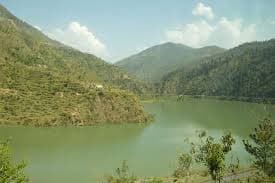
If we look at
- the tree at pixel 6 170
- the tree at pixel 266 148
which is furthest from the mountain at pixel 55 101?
the tree at pixel 6 170

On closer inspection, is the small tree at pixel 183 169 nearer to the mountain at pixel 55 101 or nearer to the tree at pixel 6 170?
the tree at pixel 6 170

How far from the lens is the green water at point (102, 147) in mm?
53156

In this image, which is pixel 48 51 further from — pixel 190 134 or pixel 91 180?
pixel 91 180

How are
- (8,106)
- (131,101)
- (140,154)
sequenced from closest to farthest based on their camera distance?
1. (140,154)
2. (8,106)
3. (131,101)

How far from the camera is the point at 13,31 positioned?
18262cm

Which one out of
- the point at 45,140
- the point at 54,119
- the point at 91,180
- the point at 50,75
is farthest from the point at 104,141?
the point at 50,75

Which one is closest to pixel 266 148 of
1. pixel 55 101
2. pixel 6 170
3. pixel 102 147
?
pixel 6 170

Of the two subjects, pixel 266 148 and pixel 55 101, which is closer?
pixel 266 148

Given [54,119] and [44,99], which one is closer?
[54,119]

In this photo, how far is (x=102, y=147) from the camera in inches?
2810

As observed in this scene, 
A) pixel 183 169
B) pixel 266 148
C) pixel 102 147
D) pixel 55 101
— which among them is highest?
pixel 55 101

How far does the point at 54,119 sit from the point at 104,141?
20277 millimetres

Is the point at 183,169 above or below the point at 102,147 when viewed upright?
below

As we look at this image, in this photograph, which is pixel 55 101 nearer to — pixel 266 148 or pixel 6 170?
pixel 266 148
